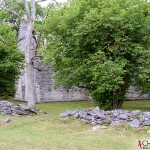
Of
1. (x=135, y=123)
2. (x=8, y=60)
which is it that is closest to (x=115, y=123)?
(x=135, y=123)

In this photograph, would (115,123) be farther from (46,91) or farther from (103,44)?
(46,91)

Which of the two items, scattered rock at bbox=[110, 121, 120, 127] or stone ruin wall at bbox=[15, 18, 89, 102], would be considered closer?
scattered rock at bbox=[110, 121, 120, 127]

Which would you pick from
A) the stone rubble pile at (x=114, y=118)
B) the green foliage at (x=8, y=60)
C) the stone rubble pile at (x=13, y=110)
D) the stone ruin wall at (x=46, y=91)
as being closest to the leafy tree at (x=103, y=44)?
the stone rubble pile at (x=114, y=118)

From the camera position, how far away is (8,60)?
64.9ft

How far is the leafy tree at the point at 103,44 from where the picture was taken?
1373cm

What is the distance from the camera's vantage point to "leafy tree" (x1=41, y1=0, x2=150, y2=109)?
13734 millimetres

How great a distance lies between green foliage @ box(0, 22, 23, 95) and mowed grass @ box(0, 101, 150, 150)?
844 cm

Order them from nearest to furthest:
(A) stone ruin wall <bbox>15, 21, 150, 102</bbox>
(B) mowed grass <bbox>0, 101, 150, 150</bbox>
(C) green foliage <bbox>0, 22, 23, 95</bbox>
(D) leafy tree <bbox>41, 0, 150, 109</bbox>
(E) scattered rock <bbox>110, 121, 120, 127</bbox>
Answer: (B) mowed grass <bbox>0, 101, 150, 150</bbox> → (E) scattered rock <bbox>110, 121, 120, 127</bbox> → (D) leafy tree <bbox>41, 0, 150, 109</bbox> → (C) green foliage <bbox>0, 22, 23, 95</bbox> → (A) stone ruin wall <bbox>15, 21, 150, 102</bbox>

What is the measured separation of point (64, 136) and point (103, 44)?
6.31 metres

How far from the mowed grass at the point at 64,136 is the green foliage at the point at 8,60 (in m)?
8.44

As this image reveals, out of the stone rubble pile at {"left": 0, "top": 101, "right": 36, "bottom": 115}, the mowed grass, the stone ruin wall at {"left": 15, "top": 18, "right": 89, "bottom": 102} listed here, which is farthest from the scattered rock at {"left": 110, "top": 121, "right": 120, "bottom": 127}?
the stone ruin wall at {"left": 15, "top": 18, "right": 89, "bottom": 102}

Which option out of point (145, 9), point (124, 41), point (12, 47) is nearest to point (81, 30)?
point (124, 41)

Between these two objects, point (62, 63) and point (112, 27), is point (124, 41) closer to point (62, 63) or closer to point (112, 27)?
point (112, 27)

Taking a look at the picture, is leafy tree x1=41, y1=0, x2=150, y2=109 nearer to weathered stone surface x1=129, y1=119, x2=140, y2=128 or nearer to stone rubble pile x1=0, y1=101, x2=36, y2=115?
stone rubble pile x1=0, y1=101, x2=36, y2=115
